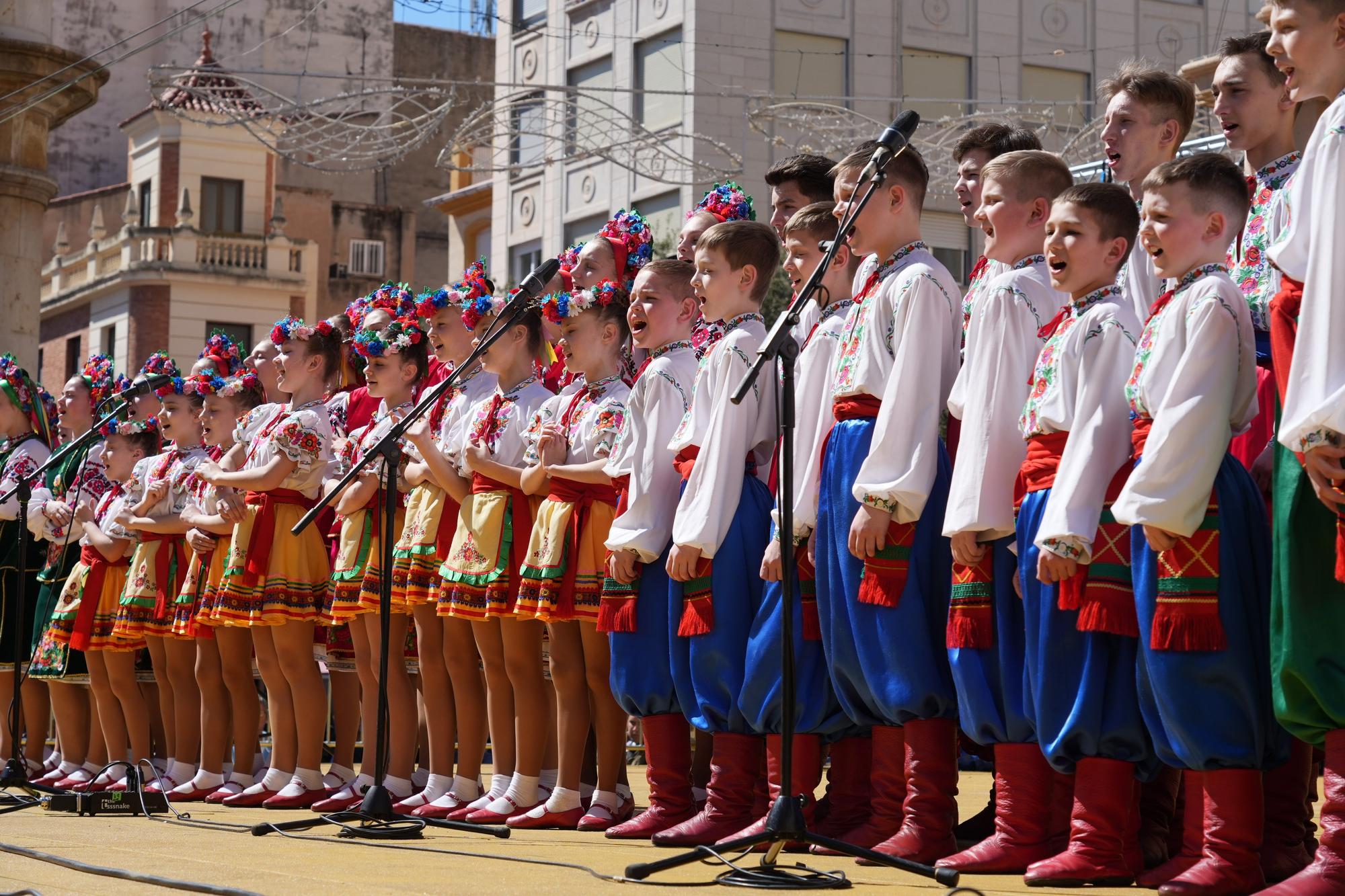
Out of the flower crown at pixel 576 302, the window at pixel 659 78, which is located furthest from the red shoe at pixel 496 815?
the window at pixel 659 78

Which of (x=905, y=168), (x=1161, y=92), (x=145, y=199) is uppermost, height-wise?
(x=145, y=199)

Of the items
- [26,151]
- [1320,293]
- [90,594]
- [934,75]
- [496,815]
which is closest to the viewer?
[1320,293]

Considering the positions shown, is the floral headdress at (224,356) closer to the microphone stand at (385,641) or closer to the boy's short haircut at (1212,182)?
the microphone stand at (385,641)

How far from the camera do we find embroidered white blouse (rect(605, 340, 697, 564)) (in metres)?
5.51

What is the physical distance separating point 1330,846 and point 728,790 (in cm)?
197

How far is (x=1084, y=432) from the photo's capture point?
4223 millimetres

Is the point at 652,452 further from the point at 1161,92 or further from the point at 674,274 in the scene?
the point at 1161,92

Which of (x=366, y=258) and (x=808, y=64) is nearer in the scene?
(x=808, y=64)

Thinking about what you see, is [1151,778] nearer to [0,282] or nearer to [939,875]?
[939,875]

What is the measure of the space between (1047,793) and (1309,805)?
2.00 ft

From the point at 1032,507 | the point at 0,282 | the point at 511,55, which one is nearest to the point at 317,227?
the point at 511,55

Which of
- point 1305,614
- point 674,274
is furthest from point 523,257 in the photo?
point 1305,614

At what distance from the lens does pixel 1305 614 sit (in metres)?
3.66

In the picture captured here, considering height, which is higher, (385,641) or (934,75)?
(934,75)
